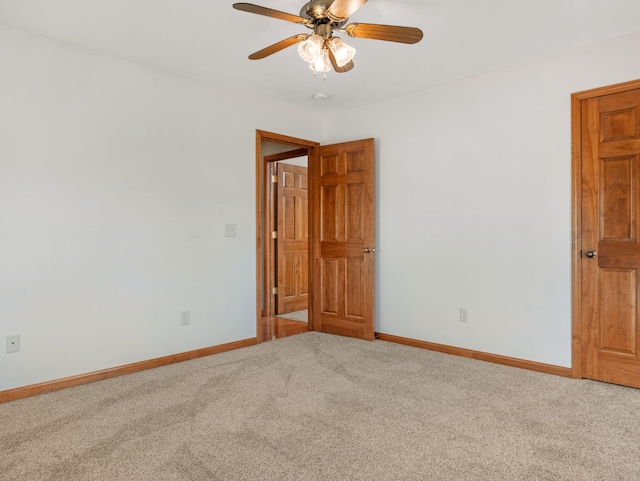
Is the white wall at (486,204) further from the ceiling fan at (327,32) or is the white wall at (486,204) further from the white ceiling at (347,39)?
the ceiling fan at (327,32)

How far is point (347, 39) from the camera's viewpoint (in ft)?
9.37

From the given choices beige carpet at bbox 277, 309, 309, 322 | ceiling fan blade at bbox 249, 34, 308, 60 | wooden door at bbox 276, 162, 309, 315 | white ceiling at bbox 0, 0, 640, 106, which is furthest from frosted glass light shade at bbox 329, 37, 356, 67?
beige carpet at bbox 277, 309, 309, 322

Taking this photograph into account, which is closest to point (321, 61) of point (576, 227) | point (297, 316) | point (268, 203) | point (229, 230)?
point (229, 230)

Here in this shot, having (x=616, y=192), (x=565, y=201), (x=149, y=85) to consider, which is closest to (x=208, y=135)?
(x=149, y=85)

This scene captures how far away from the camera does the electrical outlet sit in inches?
150

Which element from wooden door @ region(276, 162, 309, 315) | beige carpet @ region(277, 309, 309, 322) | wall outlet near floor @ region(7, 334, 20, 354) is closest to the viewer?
wall outlet near floor @ region(7, 334, 20, 354)

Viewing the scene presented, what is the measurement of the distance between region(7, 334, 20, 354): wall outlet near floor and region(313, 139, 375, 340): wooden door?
2727mm

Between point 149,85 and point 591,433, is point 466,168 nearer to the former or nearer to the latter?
point 591,433

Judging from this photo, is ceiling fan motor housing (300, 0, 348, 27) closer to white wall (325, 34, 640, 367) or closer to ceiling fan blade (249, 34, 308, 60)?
ceiling fan blade (249, 34, 308, 60)

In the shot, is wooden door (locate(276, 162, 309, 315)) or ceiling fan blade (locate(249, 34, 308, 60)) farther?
wooden door (locate(276, 162, 309, 315))

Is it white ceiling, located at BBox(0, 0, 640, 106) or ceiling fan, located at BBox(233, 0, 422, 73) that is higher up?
white ceiling, located at BBox(0, 0, 640, 106)

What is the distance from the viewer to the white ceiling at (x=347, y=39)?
2410 mm

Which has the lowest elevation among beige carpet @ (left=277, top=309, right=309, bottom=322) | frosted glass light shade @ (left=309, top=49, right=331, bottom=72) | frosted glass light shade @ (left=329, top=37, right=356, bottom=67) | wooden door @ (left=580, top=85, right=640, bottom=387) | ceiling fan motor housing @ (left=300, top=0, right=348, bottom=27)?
beige carpet @ (left=277, top=309, right=309, bottom=322)

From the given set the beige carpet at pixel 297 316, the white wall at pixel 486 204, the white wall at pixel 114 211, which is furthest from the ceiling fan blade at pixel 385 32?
the beige carpet at pixel 297 316
